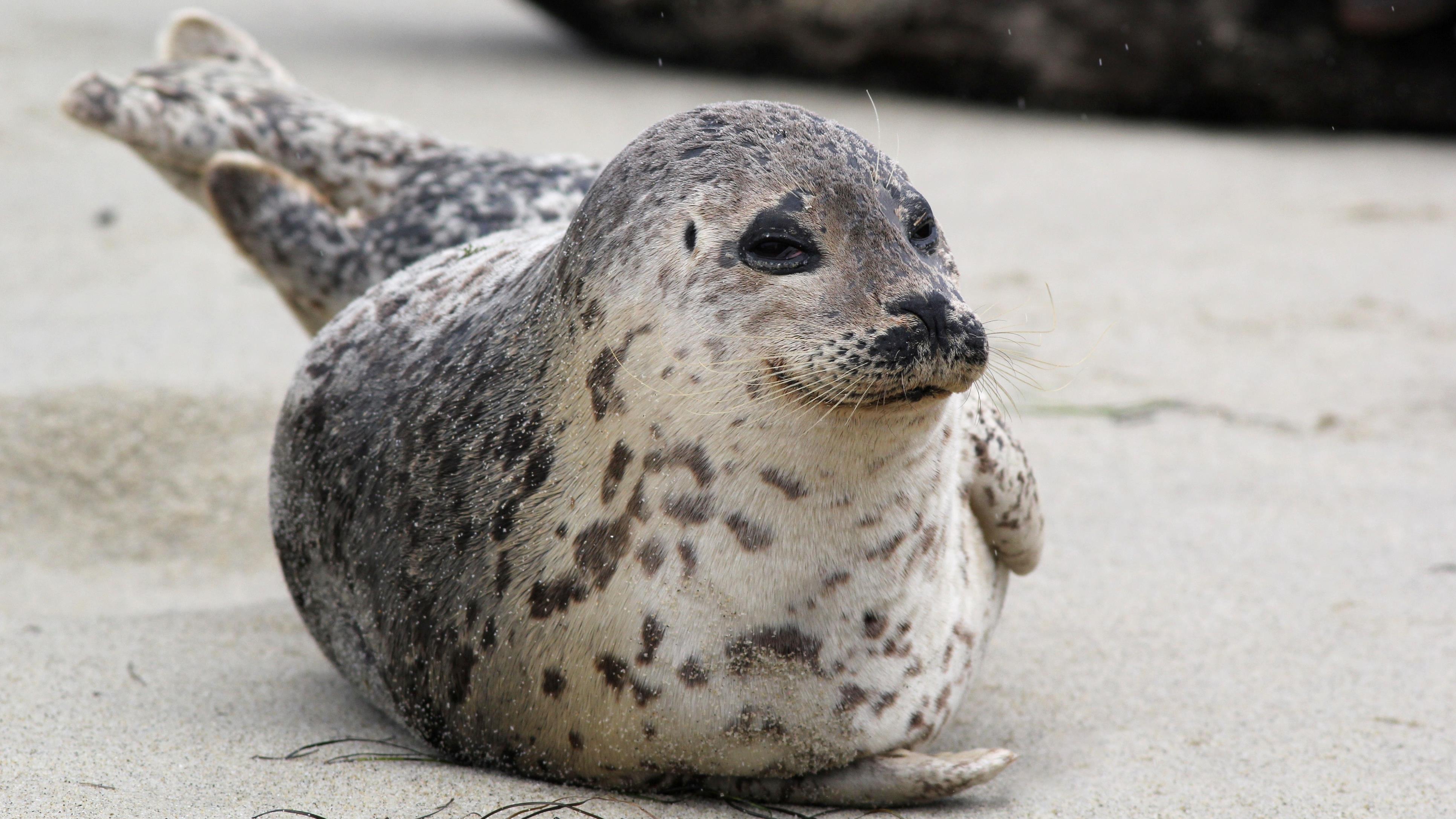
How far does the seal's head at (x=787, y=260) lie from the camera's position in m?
2.24

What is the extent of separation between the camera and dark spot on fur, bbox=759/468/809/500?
2367mm

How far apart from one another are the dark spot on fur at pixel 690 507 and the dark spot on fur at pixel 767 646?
0.71ft

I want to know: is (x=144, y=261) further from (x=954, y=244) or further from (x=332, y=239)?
(x=954, y=244)

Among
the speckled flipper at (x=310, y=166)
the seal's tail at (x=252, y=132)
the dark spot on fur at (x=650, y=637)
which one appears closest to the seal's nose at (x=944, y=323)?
the dark spot on fur at (x=650, y=637)

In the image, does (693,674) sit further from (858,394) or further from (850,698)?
(858,394)

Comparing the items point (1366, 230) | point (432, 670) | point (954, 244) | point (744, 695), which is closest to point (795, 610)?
point (744, 695)

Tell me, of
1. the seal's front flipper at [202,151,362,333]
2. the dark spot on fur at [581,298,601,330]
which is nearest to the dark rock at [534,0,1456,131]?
the seal's front flipper at [202,151,362,333]

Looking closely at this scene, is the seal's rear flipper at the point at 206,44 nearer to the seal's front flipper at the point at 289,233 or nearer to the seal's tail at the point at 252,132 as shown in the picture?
the seal's tail at the point at 252,132

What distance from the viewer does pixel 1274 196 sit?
7719 mm

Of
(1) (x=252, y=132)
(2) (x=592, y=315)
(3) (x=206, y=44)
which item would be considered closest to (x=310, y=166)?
(1) (x=252, y=132)

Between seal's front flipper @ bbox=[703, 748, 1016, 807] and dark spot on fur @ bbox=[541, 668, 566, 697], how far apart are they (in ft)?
1.01

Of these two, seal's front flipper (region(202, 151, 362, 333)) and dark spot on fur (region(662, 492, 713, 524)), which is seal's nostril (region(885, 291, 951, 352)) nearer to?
dark spot on fur (region(662, 492, 713, 524))

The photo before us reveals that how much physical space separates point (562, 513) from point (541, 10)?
8951 mm

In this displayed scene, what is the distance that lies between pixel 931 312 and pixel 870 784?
2.95 ft
